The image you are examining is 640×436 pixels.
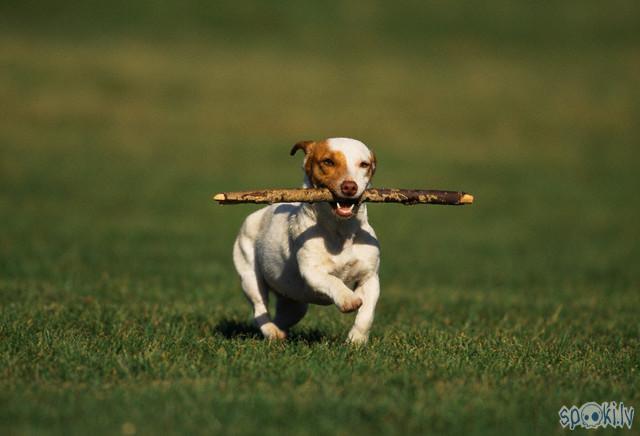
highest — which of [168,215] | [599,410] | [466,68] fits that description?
[466,68]

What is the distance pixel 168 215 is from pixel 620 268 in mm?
11602

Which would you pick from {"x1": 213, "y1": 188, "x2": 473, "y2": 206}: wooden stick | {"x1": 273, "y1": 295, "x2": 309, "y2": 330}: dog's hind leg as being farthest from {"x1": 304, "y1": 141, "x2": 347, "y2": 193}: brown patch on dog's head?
{"x1": 273, "y1": 295, "x2": 309, "y2": 330}: dog's hind leg

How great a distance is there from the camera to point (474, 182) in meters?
32.0

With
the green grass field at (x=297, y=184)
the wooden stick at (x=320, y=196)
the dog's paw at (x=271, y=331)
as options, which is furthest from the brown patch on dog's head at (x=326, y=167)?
the dog's paw at (x=271, y=331)

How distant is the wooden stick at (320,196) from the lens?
7594mm

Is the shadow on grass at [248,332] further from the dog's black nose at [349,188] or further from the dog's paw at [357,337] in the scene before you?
the dog's black nose at [349,188]

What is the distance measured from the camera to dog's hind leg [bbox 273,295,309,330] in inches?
368

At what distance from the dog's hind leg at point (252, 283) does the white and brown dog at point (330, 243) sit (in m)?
0.05

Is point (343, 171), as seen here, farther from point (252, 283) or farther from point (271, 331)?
point (252, 283)

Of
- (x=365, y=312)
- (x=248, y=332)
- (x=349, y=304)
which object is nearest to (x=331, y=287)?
(x=349, y=304)

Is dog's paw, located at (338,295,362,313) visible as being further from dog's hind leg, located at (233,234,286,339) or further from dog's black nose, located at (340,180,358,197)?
dog's hind leg, located at (233,234,286,339)

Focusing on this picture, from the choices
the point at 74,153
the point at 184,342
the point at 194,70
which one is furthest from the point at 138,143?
the point at 184,342

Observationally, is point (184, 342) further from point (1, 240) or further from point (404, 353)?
point (1, 240)

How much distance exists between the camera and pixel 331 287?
7668 millimetres
